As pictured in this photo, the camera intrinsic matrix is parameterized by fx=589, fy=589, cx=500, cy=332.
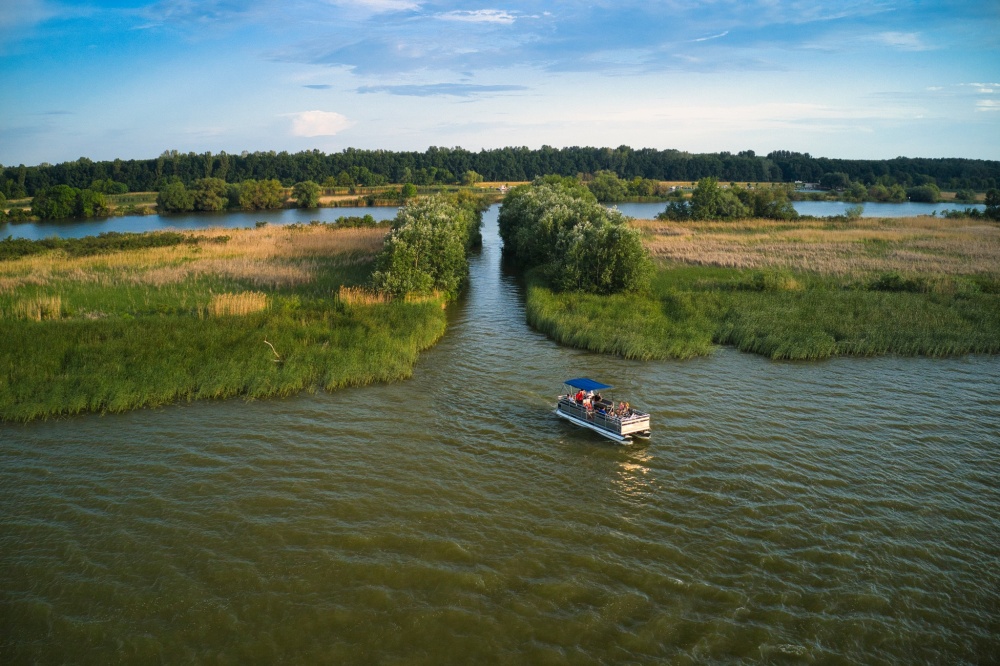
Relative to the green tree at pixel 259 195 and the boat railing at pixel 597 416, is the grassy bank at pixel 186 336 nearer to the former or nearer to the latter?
the boat railing at pixel 597 416

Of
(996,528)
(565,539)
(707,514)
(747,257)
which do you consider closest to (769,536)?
(707,514)

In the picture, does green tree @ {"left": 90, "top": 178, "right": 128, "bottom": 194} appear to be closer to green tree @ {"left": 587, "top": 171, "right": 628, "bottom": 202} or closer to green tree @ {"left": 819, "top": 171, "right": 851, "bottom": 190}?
green tree @ {"left": 587, "top": 171, "right": 628, "bottom": 202}

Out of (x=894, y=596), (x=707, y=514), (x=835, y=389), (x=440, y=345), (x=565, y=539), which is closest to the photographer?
Result: (x=894, y=596)

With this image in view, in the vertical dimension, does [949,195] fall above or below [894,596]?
above

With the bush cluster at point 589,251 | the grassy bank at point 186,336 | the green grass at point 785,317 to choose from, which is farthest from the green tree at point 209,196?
the green grass at point 785,317

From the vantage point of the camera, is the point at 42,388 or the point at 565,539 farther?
the point at 42,388

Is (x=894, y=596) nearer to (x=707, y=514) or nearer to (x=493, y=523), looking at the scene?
(x=707, y=514)

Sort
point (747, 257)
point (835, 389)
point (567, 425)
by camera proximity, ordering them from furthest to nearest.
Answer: point (747, 257)
point (835, 389)
point (567, 425)

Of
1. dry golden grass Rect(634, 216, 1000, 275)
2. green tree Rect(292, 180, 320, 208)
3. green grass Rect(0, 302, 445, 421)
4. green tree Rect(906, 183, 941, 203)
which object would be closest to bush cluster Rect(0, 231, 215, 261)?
green grass Rect(0, 302, 445, 421)
